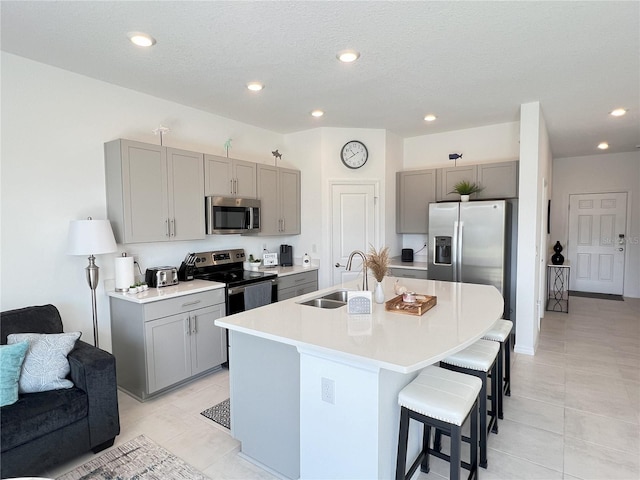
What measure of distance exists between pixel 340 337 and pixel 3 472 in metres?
1.95

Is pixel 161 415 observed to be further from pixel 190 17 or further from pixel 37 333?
pixel 190 17

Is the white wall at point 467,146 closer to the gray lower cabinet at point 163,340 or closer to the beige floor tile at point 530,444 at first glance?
the beige floor tile at point 530,444

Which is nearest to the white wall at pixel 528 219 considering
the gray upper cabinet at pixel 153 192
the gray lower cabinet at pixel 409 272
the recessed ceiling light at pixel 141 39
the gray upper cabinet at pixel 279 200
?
the gray lower cabinet at pixel 409 272

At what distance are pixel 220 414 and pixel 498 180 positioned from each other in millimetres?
4024

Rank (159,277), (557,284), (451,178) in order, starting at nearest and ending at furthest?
(159,277), (451,178), (557,284)

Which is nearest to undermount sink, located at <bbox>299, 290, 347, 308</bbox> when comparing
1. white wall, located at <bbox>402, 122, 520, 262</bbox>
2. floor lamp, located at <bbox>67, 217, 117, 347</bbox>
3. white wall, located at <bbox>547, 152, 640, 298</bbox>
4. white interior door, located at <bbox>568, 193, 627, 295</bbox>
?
floor lamp, located at <bbox>67, 217, 117, 347</bbox>

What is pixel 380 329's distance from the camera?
192cm

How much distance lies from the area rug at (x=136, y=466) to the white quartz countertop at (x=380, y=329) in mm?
934

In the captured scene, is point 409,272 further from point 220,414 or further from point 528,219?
point 220,414

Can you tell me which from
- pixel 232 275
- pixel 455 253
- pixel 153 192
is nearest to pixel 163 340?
pixel 232 275

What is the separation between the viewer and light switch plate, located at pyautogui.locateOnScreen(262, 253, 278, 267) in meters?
4.59

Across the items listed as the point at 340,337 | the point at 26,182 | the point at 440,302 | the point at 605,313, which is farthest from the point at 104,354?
the point at 605,313

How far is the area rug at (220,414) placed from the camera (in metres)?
2.66

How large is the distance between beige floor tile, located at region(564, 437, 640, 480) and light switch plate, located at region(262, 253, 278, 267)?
339 cm
